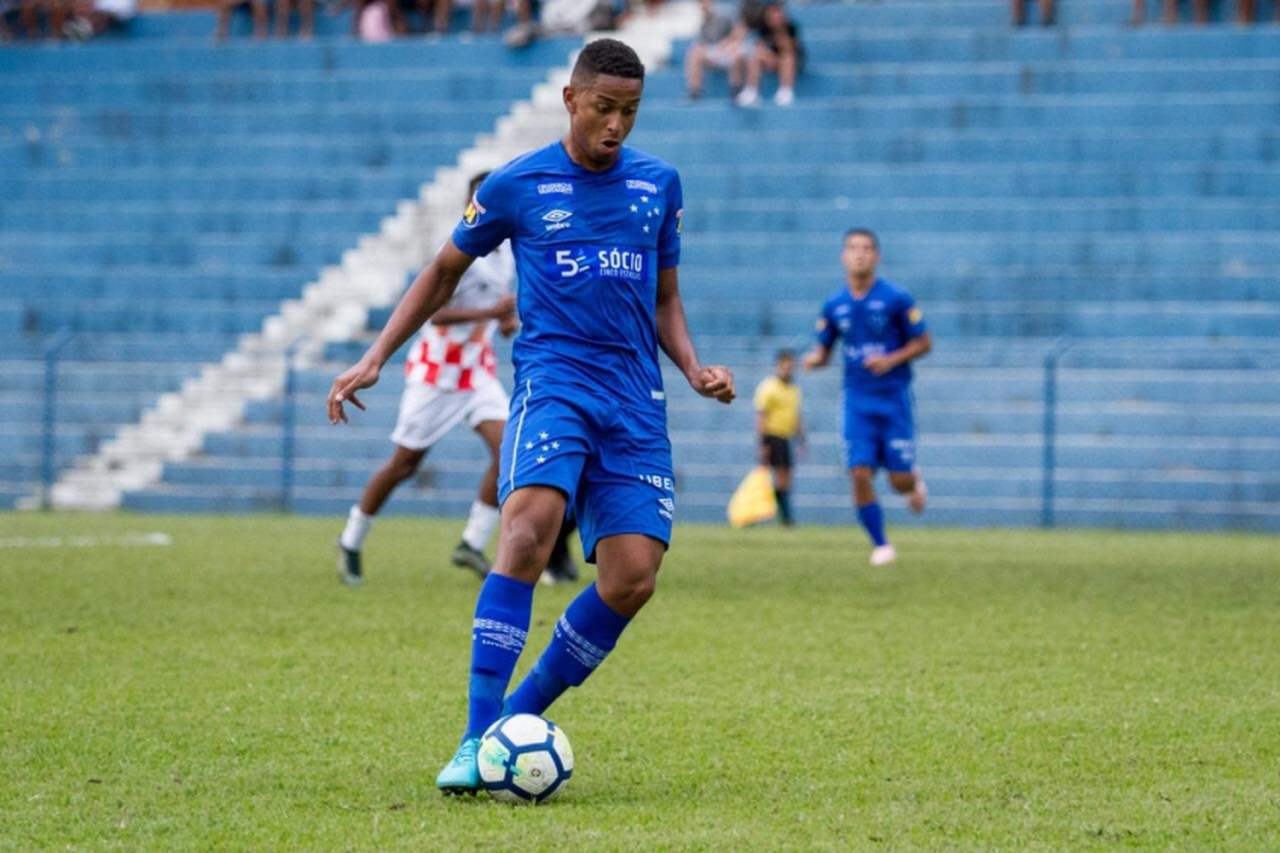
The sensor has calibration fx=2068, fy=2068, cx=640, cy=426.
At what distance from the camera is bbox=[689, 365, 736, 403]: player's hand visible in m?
5.85

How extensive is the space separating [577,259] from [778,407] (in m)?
14.7

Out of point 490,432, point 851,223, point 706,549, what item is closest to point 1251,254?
point 851,223

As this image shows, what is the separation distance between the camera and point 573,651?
228 inches

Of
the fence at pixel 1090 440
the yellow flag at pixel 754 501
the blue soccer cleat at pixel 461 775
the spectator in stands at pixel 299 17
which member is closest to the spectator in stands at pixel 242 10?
the spectator in stands at pixel 299 17

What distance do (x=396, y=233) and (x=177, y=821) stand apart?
20.2 metres

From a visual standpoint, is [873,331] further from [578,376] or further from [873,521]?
[578,376]

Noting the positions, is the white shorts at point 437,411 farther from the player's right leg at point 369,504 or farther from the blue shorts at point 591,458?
the blue shorts at point 591,458

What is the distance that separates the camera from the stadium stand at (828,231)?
20.6 meters

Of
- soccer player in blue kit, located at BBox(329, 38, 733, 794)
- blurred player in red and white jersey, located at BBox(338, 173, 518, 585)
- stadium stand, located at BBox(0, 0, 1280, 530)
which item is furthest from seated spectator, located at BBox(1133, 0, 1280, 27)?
soccer player in blue kit, located at BBox(329, 38, 733, 794)

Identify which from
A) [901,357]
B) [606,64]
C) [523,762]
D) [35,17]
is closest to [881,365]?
[901,357]

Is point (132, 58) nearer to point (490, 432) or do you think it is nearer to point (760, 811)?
point (490, 432)

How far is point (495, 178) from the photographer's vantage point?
5.92 m

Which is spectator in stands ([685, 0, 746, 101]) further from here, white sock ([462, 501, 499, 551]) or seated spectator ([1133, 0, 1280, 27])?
white sock ([462, 501, 499, 551])

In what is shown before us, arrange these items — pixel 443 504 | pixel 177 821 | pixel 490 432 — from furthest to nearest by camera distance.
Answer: pixel 443 504 < pixel 490 432 < pixel 177 821
